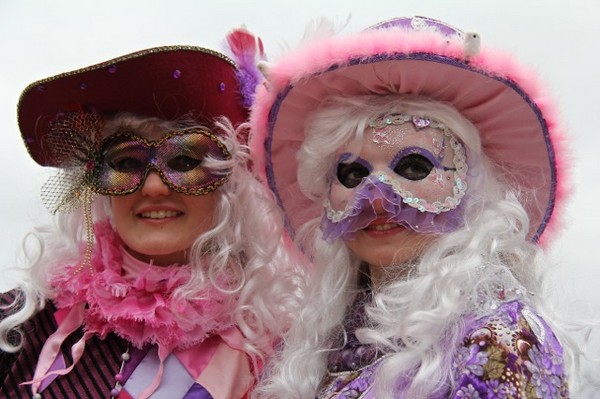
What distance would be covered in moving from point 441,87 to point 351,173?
0.46 meters

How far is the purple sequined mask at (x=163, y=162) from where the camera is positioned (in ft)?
10.7

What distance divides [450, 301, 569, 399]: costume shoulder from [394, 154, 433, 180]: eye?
57 centimetres

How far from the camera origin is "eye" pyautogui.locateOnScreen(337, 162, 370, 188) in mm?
2912

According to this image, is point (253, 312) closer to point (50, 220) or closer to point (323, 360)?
point (323, 360)

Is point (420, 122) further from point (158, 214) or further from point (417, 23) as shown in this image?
point (158, 214)

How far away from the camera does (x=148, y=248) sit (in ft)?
10.8

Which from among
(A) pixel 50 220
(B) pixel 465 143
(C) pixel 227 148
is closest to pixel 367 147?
(B) pixel 465 143

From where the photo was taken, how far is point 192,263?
11.1 ft

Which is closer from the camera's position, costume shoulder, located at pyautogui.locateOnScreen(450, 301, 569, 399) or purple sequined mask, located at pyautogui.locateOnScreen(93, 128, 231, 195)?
costume shoulder, located at pyautogui.locateOnScreen(450, 301, 569, 399)

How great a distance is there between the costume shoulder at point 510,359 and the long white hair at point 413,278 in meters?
0.06

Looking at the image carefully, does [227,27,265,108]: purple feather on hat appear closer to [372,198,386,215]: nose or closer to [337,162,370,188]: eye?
[337,162,370,188]: eye

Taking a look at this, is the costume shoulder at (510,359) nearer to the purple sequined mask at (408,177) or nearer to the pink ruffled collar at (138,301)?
the purple sequined mask at (408,177)

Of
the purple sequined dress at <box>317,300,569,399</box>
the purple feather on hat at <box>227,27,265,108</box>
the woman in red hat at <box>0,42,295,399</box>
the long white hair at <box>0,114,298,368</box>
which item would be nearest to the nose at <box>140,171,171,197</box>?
the woman in red hat at <box>0,42,295,399</box>

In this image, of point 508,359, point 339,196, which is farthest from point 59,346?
point 508,359
